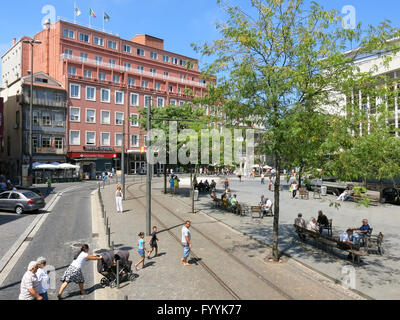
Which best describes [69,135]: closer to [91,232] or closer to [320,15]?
[91,232]

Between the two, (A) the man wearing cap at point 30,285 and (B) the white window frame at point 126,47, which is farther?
(B) the white window frame at point 126,47

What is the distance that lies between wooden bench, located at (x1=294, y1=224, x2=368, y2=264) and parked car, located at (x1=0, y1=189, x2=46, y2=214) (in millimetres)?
15717

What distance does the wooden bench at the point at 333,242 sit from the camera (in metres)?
11.0

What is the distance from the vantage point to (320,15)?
10664 millimetres

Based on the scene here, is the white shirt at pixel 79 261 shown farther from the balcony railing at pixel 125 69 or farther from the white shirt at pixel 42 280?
the balcony railing at pixel 125 69

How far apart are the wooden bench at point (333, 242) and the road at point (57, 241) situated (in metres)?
8.89

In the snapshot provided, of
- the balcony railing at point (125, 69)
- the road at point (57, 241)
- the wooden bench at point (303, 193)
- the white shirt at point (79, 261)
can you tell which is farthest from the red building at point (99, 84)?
the white shirt at point (79, 261)

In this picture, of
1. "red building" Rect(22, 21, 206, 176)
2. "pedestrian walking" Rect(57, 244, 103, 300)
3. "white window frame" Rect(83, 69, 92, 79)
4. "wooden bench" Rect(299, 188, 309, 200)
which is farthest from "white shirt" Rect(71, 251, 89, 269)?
"white window frame" Rect(83, 69, 92, 79)

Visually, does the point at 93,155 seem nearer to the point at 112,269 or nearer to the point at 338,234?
the point at 338,234

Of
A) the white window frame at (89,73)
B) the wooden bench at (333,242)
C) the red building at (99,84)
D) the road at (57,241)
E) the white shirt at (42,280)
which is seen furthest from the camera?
the white window frame at (89,73)

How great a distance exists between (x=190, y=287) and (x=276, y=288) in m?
2.49

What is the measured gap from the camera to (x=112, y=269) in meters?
9.09
